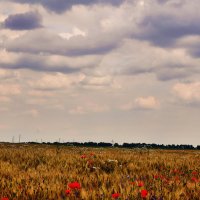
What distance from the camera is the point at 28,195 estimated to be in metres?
6.42

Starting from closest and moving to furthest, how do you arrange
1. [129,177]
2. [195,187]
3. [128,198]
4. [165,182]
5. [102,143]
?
1. [128,198]
2. [195,187]
3. [165,182]
4. [129,177]
5. [102,143]

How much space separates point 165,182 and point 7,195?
3143 millimetres

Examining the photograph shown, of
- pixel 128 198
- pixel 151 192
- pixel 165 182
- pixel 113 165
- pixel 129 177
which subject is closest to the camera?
pixel 128 198

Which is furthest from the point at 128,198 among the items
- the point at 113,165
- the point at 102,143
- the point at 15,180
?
the point at 102,143

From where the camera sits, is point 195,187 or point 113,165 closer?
point 195,187

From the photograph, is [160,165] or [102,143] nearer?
[160,165]

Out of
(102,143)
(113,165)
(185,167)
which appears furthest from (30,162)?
(102,143)

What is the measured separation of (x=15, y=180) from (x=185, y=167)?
576 cm

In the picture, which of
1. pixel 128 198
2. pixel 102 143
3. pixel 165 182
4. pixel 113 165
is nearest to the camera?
pixel 128 198

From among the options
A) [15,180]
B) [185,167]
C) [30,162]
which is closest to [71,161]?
[30,162]

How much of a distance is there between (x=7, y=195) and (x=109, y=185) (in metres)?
1.96

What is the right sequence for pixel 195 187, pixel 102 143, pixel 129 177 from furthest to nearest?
pixel 102 143
pixel 129 177
pixel 195 187

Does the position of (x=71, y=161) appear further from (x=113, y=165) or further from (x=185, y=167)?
(x=185, y=167)

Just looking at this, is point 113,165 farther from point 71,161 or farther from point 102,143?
point 102,143
